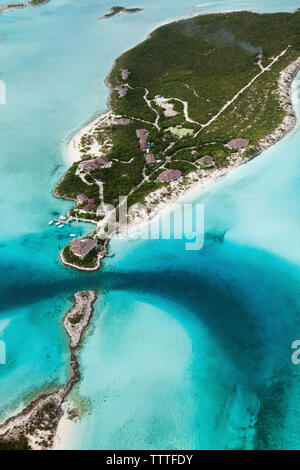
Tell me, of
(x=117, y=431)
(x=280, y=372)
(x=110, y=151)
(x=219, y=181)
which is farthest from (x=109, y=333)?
(x=110, y=151)

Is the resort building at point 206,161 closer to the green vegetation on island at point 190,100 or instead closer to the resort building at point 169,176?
the green vegetation on island at point 190,100

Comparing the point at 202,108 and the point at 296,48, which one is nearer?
the point at 202,108

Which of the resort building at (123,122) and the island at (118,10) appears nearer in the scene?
the resort building at (123,122)

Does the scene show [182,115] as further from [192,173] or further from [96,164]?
[96,164]

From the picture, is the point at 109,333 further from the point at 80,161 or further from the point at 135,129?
the point at 135,129

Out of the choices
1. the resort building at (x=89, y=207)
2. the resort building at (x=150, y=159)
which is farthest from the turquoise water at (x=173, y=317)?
the resort building at (x=150, y=159)

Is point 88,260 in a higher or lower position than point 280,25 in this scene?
lower
